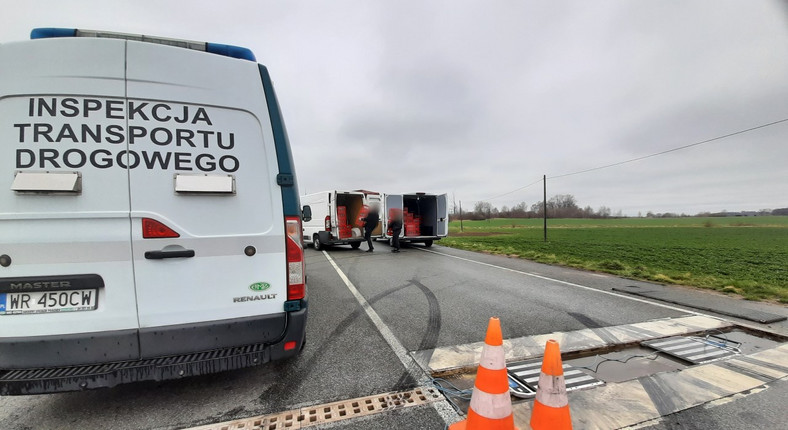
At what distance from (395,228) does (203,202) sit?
1216 centimetres

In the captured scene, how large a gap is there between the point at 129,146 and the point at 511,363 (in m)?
3.86

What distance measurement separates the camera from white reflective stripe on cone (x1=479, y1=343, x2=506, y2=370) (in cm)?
205

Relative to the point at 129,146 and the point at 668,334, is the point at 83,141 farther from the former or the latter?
the point at 668,334

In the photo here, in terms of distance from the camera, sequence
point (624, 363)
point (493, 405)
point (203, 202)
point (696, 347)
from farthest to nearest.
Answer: point (696, 347) < point (624, 363) < point (203, 202) < point (493, 405)

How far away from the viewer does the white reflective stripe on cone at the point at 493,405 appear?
196 cm

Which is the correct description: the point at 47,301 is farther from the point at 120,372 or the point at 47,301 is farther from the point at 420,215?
the point at 420,215

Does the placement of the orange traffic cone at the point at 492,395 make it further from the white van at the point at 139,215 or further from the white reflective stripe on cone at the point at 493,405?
the white van at the point at 139,215

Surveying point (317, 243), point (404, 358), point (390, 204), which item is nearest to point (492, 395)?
point (404, 358)

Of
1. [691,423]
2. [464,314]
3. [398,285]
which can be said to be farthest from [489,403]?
[398,285]

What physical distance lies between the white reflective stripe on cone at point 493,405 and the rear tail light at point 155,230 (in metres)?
2.43

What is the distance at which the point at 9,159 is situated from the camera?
79.7 inches

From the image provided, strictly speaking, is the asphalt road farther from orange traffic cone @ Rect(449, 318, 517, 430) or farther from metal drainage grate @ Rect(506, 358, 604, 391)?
metal drainage grate @ Rect(506, 358, 604, 391)

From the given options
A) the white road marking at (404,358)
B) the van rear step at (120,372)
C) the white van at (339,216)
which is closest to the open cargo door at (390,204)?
the white van at (339,216)

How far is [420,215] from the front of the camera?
57.3 ft
